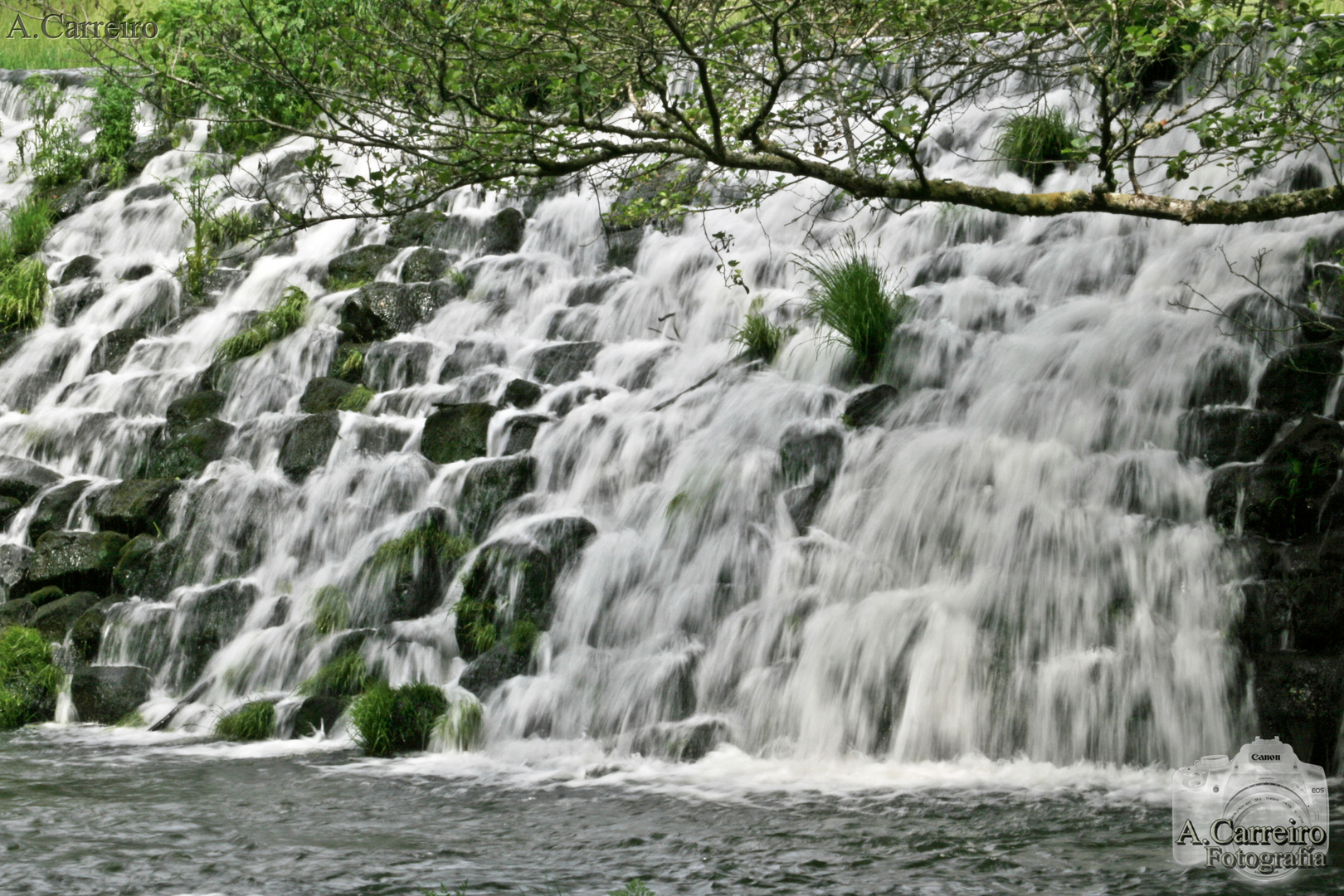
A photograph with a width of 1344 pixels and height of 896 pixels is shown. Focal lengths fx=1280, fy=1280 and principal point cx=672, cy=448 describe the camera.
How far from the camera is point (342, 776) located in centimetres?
639

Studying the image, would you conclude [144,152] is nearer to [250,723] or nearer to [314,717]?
[250,723]

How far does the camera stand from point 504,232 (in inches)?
523

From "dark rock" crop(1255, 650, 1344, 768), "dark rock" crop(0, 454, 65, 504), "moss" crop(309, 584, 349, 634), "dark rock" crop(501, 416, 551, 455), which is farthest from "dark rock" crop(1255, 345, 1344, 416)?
"dark rock" crop(0, 454, 65, 504)

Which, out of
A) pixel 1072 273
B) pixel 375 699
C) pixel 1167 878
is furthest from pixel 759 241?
pixel 1167 878

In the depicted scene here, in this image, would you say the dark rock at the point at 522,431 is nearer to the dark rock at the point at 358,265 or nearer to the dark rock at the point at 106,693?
the dark rock at the point at 106,693

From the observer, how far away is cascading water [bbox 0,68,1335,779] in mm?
6398

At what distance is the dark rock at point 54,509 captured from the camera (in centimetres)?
1067

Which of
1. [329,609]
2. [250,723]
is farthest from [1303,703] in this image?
[329,609]

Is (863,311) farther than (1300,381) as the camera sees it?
Yes

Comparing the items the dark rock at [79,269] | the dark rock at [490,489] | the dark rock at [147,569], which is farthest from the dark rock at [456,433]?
the dark rock at [79,269]

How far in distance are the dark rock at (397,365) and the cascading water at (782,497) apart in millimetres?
31

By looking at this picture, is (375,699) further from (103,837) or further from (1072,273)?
(1072,273)

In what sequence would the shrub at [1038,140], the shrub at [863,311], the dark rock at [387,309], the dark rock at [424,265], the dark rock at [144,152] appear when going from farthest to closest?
1. the dark rock at [144,152]
2. the dark rock at [424,265]
3. the dark rock at [387,309]
4. the shrub at [1038,140]
5. the shrub at [863,311]

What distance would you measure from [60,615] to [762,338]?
18.4ft
